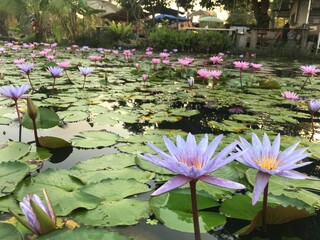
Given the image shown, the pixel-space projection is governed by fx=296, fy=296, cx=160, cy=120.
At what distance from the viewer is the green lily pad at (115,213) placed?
34.1 inches

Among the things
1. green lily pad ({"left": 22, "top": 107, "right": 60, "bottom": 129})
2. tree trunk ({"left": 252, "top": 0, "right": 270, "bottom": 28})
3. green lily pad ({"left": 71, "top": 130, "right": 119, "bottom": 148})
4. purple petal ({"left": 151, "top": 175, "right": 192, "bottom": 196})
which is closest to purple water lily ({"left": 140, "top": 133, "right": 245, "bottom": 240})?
purple petal ({"left": 151, "top": 175, "right": 192, "bottom": 196})

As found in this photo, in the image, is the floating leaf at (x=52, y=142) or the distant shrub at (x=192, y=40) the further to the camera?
the distant shrub at (x=192, y=40)

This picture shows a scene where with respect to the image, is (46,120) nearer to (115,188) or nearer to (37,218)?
(115,188)

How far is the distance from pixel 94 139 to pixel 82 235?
901 millimetres

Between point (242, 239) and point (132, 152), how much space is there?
2.30 feet

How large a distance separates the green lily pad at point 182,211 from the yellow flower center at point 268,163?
0.89 ft

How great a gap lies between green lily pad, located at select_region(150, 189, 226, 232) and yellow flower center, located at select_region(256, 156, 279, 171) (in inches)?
10.7

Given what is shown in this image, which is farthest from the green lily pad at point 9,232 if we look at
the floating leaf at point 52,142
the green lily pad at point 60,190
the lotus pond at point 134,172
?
the floating leaf at point 52,142

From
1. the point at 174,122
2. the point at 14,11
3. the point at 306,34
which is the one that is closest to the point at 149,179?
the point at 174,122

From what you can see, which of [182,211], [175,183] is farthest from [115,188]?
[175,183]

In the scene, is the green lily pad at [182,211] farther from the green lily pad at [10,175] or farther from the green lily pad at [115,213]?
the green lily pad at [10,175]

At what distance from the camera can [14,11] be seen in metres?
13.1

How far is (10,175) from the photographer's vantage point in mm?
1058

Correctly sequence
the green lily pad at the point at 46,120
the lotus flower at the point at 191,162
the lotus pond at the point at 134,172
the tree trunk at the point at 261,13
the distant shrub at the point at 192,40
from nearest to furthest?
the lotus flower at the point at 191,162 → the lotus pond at the point at 134,172 → the green lily pad at the point at 46,120 → the distant shrub at the point at 192,40 → the tree trunk at the point at 261,13
